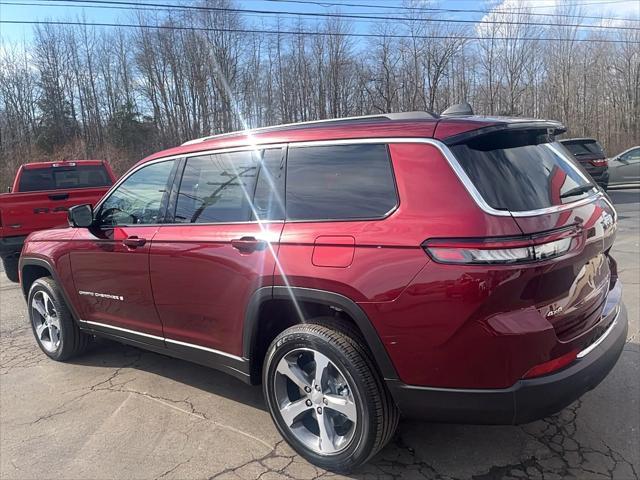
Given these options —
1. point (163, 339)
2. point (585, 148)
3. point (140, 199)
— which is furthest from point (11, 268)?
point (585, 148)

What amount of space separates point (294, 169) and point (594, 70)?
1941 inches

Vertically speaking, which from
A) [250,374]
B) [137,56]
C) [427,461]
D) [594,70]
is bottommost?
[427,461]

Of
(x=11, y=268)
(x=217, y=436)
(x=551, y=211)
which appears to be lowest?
(x=217, y=436)

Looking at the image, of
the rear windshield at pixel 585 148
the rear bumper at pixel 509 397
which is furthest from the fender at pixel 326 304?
the rear windshield at pixel 585 148

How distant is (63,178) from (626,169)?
57.4ft

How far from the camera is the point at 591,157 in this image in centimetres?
1375

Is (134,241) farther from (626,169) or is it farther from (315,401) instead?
(626,169)

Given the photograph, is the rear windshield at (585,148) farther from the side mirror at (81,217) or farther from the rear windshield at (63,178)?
the side mirror at (81,217)

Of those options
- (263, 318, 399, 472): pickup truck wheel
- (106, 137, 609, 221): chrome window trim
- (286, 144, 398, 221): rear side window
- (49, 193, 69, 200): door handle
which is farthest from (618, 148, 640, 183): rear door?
(263, 318, 399, 472): pickup truck wheel

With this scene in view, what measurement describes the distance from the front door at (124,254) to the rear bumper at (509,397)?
1.98 m

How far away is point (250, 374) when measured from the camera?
3053 millimetres

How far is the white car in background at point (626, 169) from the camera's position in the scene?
1733cm

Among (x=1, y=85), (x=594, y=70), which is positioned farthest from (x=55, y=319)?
(x=594, y=70)

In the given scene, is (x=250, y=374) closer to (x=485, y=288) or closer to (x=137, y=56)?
(x=485, y=288)
